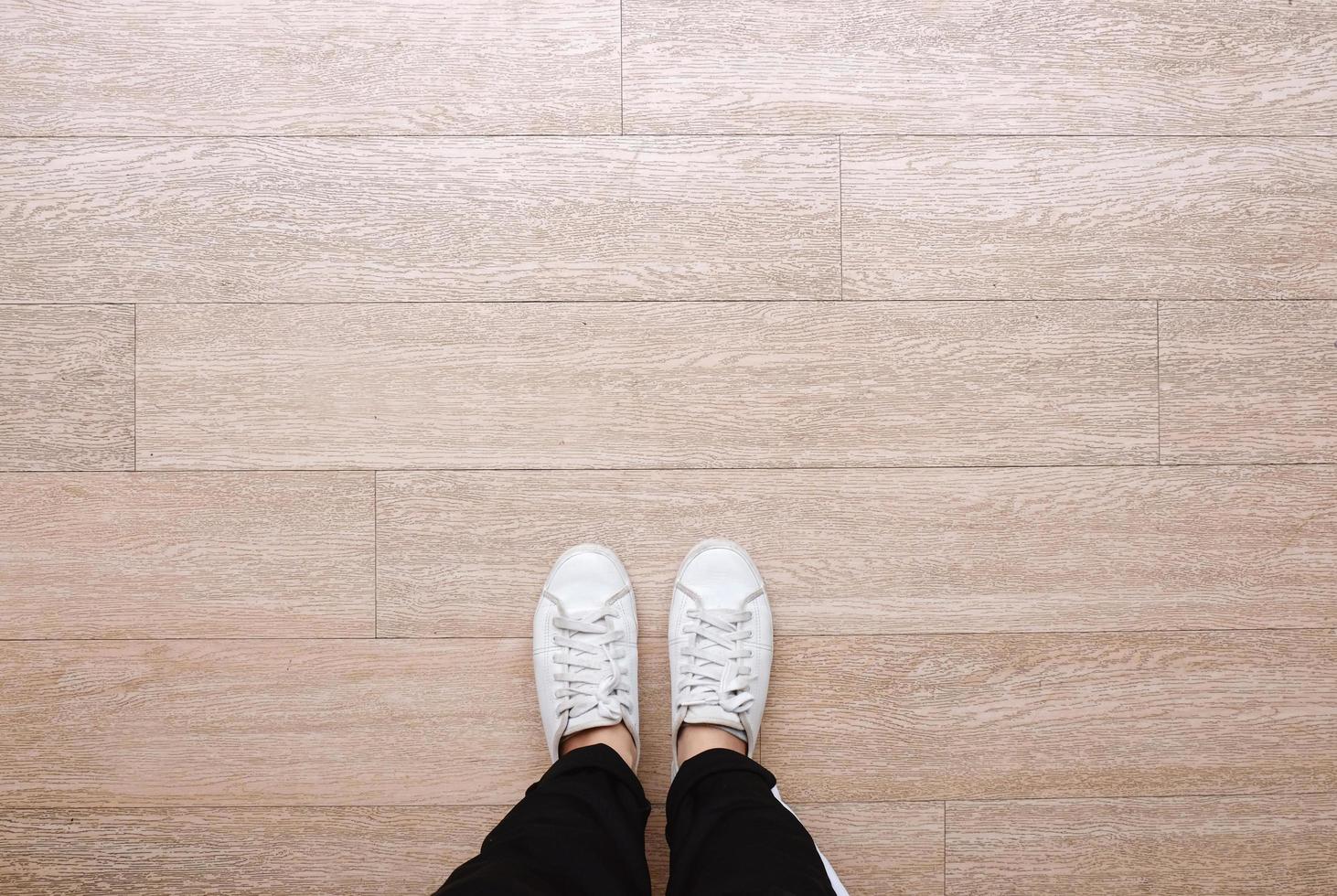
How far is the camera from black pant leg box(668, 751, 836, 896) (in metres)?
0.66

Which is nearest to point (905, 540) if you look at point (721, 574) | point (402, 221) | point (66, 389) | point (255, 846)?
point (721, 574)

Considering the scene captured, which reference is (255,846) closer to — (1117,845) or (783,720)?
(783,720)

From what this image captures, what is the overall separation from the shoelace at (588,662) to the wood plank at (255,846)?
→ 0.17 metres

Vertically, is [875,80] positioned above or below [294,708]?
above

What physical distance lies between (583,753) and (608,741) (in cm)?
7

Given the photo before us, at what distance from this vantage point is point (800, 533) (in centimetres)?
89

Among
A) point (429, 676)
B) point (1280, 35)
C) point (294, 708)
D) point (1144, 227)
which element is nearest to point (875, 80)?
point (1144, 227)

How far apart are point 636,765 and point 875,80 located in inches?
33.3

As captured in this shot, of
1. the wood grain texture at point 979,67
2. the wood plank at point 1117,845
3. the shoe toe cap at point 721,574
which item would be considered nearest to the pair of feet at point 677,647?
the shoe toe cap at point 721,574

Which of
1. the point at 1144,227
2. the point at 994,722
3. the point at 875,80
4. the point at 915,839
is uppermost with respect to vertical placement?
the point at 875,80

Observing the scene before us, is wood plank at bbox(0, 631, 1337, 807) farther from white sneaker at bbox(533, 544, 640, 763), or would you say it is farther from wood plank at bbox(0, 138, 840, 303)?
wood plank at bbox(0, 138, 840, 303)

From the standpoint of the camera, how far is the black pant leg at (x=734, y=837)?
0.66 metres

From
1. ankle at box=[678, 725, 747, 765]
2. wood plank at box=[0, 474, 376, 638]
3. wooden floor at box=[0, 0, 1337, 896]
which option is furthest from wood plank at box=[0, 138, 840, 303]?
ankle at box=[678, 725, 747, 765]

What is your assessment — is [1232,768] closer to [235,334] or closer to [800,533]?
[800,533]
